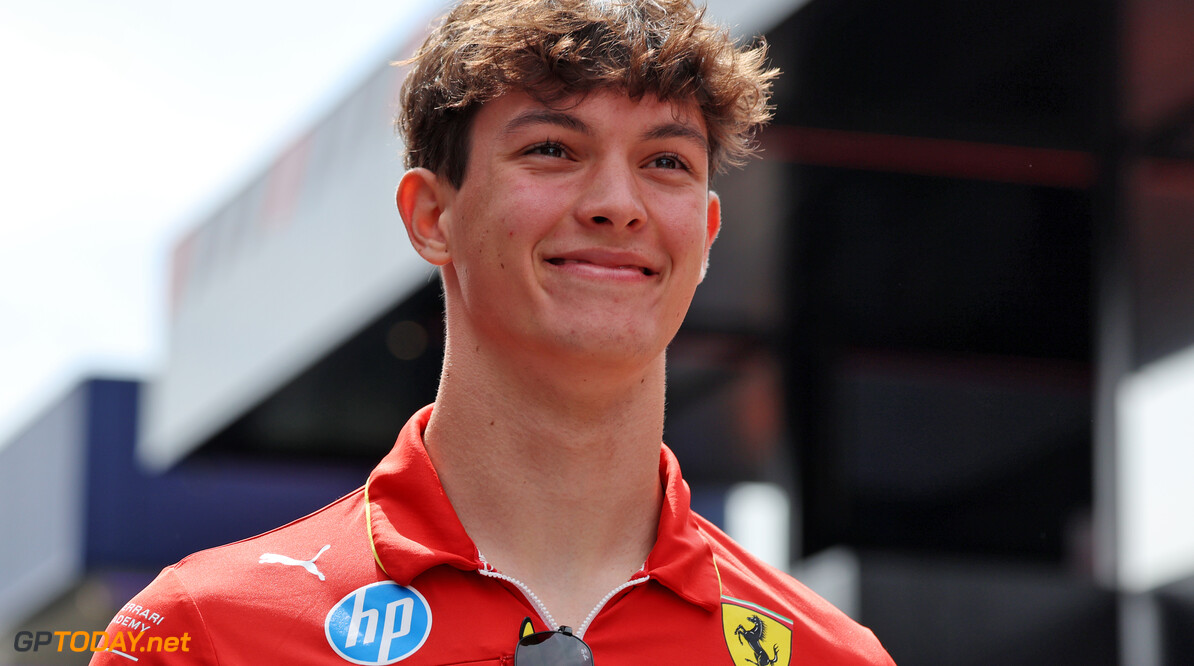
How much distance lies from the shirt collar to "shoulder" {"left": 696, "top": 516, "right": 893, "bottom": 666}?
3.2 inches

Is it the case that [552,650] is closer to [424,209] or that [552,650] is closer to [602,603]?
[602,603]

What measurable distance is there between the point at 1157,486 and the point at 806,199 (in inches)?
113

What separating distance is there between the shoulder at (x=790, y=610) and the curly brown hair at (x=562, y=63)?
0.81 m

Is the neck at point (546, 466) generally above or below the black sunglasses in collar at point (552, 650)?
above

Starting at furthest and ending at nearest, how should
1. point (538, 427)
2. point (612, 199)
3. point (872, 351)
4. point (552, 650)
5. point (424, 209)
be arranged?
point (872, 351)
point (424, 209)
point (538, 427)
point (612, 199)
point (552, 650)

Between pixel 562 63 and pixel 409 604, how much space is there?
0.96m

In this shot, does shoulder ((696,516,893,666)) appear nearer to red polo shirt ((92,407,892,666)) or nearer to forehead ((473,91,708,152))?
red polo shirt ((92,407,892,666))

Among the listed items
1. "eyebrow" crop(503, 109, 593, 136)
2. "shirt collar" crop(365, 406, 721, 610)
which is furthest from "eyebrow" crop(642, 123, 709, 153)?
"shirt collar" crop(365, 406, 721, 610)

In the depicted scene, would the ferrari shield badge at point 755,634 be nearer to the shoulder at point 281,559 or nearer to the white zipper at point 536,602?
the white zipper at point 536,602

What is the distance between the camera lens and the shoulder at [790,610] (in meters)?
2.63

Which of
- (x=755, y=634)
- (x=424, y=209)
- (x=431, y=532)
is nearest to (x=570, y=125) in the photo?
(x=424, y=209)

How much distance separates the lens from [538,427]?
252cm

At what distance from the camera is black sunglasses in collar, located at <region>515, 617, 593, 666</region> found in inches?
90.3

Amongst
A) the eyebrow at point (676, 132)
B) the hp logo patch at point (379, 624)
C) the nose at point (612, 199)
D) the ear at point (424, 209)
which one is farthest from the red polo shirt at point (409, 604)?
the eyebrow at point (676, 132)
